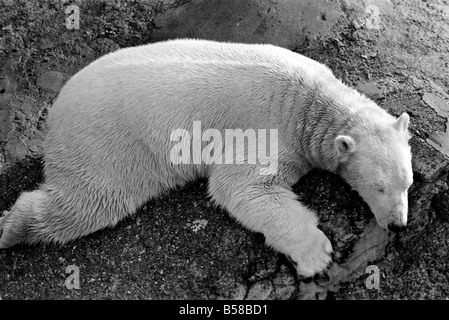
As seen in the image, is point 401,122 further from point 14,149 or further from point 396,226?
point 14,149

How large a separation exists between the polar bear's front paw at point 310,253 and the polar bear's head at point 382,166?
1.85 ft

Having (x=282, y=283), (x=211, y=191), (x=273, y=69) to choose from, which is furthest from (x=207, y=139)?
(x=282, y=283)

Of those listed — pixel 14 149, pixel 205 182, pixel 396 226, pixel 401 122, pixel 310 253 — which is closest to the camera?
pixel 396 226

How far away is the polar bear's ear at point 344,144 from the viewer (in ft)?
17.8

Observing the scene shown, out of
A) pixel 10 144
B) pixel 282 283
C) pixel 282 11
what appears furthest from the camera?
pixel 282 11

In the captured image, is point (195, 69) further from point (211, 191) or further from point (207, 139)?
point (211, 191)

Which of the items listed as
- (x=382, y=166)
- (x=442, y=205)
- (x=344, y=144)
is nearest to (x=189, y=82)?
(x=344, y=144)

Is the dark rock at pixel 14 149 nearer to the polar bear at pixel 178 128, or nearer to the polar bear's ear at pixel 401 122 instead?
the polar bear at pixel 178 128

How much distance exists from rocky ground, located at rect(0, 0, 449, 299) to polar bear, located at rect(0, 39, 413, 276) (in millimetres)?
223

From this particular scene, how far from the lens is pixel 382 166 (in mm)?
5367

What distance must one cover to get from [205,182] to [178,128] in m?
0.72

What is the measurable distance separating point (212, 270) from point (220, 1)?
3.70m

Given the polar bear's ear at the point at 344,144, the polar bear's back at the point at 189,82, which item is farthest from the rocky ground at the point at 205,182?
the polar bear's back at the point at 189,82

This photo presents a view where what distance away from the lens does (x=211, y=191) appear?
5949 mm
